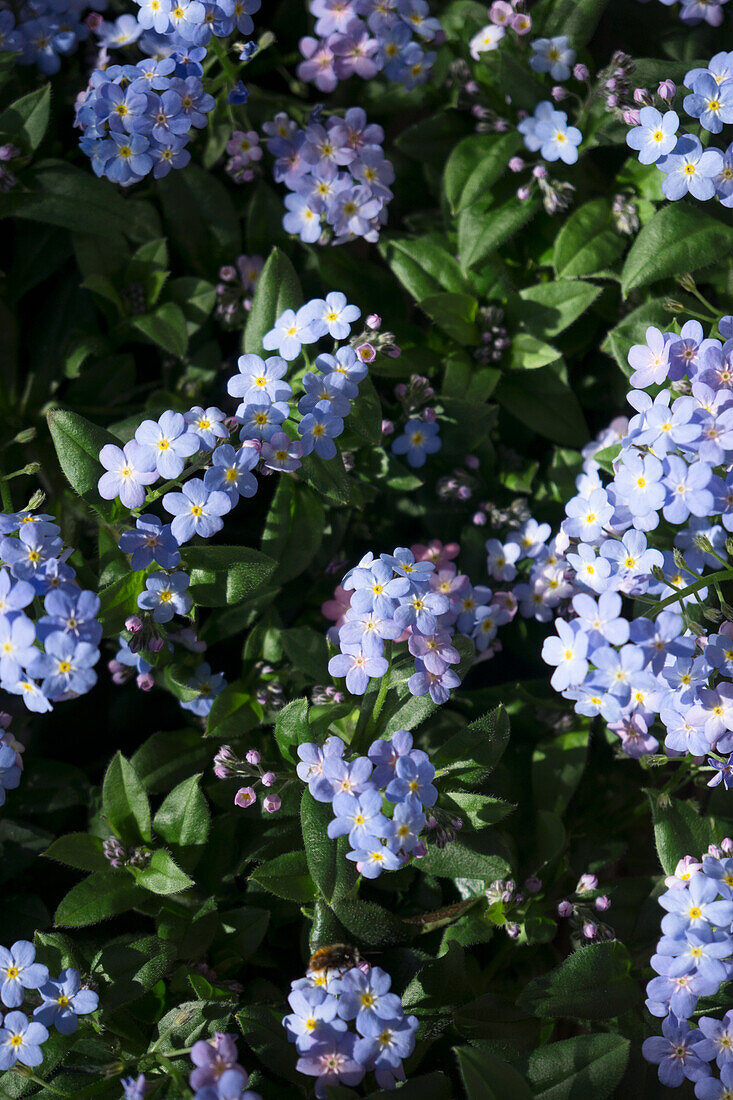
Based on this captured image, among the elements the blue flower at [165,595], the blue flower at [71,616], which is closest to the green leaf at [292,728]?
the blue flower at [165,595]

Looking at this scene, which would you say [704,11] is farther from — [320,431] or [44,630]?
[44,630]

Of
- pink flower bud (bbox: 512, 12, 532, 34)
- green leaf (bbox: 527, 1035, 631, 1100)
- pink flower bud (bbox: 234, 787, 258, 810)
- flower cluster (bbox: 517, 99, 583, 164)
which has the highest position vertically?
pink flower bud (bbox: 512, 12, 532, 34)

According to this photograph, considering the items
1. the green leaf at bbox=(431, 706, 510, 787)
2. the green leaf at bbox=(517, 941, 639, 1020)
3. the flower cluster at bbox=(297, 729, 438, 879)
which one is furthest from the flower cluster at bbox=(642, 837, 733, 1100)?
the flower cluster at bbox=(297, 729, 438, 879)

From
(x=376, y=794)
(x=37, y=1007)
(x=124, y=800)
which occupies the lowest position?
(x=37, y=1007)

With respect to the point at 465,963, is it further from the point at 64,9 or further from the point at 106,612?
the point at 64,9

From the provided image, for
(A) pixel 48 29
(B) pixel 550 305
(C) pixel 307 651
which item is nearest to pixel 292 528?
(C) pixel 307 651

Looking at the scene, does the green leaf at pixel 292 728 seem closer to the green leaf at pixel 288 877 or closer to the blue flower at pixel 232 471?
the green leaf at pixel 288 877

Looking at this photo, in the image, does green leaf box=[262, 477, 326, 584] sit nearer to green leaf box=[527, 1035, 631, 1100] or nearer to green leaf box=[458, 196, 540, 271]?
green leaf box=[458, 196, 540, 271]
